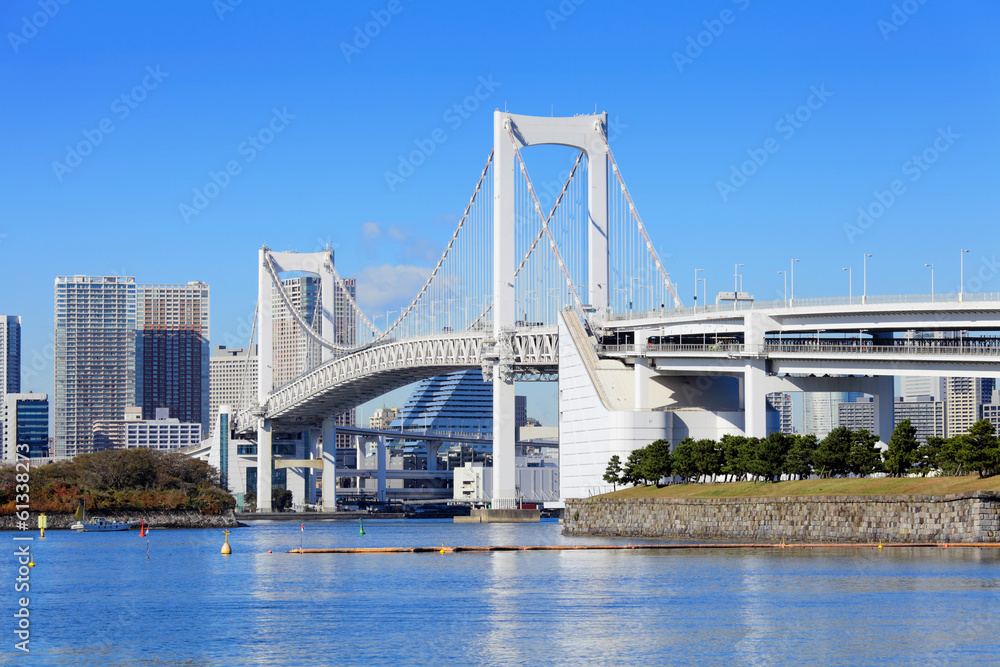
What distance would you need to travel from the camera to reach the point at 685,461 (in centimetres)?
7206

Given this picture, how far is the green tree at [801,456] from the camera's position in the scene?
64188mm

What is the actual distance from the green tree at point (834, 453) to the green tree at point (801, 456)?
0.63 m

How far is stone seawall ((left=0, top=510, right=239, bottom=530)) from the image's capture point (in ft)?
322

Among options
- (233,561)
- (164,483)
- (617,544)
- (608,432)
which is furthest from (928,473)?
(164,483)

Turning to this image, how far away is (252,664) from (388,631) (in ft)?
17.4

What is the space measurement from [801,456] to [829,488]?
6138 mm

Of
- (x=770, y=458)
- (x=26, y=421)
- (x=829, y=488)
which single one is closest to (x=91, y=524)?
(x=770, y=458)

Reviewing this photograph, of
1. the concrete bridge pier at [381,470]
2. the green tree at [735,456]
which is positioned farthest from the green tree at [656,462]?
the concrete bridge pier at [381,470]

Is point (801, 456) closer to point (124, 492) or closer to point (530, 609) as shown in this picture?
point (530, 609)

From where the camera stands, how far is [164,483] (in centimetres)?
11075

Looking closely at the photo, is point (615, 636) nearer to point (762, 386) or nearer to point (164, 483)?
point (762, 386)

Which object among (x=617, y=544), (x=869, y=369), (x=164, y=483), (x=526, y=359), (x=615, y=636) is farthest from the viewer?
(x=164, y=483)

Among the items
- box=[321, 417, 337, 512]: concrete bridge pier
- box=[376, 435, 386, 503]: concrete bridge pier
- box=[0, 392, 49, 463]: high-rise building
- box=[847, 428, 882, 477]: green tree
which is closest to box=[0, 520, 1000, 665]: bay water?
box=[847, 428, 882, 477]: green tree

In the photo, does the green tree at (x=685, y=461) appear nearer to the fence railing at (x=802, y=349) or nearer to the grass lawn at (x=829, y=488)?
the grass lawn at (x=829, y=488)
